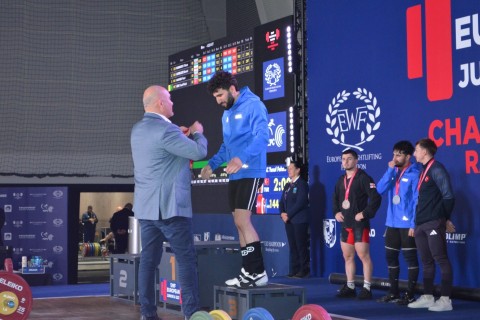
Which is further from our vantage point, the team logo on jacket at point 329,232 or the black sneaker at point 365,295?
the team logo on jacket at point 329,232

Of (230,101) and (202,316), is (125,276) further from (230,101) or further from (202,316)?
(202,316)

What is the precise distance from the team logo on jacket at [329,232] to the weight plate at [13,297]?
4.63 meters

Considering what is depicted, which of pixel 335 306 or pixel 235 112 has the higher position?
pixel 235 112

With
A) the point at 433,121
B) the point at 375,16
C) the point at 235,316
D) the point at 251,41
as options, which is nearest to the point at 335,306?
the point at 235,316

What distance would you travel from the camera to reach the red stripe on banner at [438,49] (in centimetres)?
755

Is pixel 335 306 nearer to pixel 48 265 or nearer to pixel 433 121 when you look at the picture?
pixel 433 121

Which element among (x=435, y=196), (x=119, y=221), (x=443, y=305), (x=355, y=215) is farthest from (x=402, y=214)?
(x=119, y=221)

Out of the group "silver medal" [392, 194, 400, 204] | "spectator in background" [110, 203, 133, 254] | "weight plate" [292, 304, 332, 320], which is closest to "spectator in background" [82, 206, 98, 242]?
"spectator in background" [110, 203, 133, 254]

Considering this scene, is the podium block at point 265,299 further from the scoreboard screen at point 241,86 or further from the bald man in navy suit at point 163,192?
the scoreboard screen at point 241,86

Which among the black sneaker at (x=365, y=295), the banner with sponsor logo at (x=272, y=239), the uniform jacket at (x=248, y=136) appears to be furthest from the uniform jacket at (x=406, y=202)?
the banner with sponsor logo at (x=272, y=239)

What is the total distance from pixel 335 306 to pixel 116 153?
29.6 ft

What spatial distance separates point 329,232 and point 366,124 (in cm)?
145

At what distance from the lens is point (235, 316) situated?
5.66 metres

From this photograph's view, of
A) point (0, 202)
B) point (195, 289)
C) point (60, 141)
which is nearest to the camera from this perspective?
point (195, 289)
